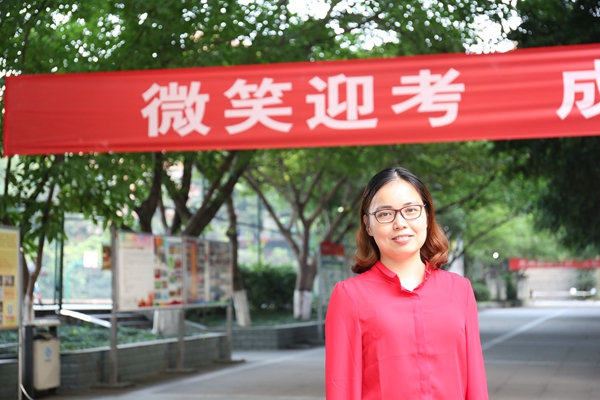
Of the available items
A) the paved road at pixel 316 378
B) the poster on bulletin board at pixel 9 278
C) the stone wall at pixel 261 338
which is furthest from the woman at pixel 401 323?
the stone wall at pixel 261 338

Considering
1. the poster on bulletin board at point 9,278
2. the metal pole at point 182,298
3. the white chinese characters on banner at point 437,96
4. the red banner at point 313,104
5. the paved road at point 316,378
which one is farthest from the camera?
the metal pole at point 182,298

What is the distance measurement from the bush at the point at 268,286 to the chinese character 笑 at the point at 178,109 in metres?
17.5

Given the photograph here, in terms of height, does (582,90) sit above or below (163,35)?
below

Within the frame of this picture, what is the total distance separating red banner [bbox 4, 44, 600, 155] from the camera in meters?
7.61

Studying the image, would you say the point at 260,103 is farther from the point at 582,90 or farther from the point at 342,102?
the point at 582,90

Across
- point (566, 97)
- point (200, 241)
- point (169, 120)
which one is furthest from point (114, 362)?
point (566, 97)

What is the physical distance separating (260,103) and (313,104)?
48cm

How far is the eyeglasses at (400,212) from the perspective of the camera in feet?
8.26

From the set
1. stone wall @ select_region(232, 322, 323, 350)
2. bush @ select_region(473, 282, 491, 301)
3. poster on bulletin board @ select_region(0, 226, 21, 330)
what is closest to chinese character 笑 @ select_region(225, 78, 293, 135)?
poster on bulletin board @ select_region(0, 226, 21, 330)

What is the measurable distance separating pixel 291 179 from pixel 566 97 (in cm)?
1544

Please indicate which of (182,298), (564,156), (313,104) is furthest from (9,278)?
(564,156)

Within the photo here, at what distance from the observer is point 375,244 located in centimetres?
266

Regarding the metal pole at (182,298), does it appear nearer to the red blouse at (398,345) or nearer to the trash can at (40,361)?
the trash can at (40,361)

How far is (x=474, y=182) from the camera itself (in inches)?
980
